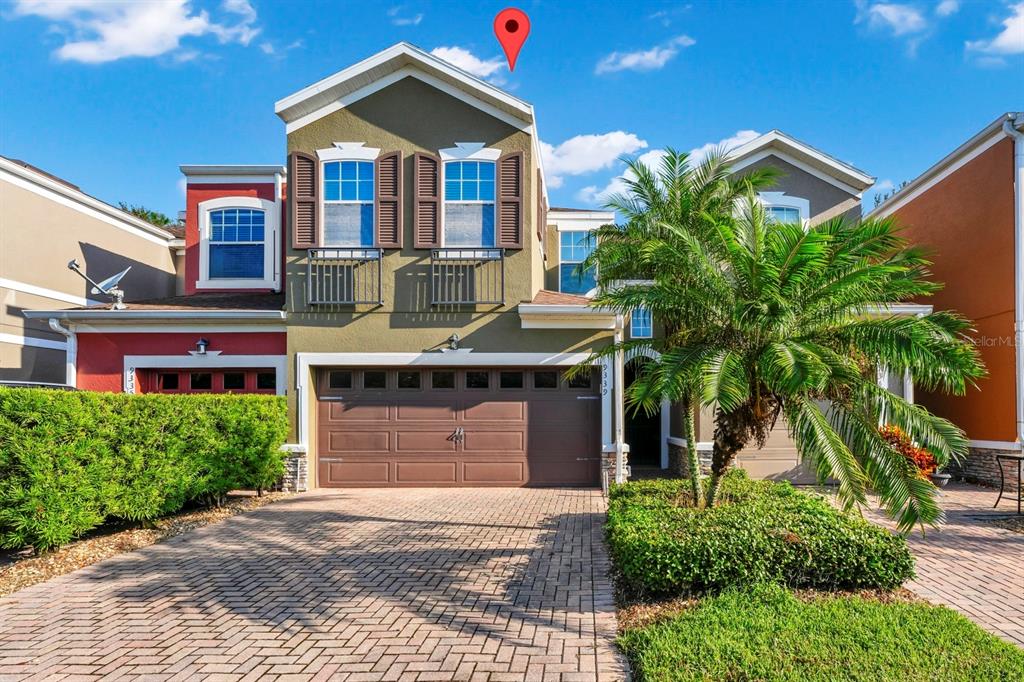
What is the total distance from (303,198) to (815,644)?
36.1 ft

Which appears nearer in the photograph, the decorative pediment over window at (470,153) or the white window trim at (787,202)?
the decorative pediment over window at (470,153)

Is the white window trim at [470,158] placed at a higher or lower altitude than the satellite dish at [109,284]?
higher

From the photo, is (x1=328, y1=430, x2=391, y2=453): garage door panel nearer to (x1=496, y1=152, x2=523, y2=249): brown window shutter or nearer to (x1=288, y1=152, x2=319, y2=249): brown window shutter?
(x1=288, y1=152, x2=319, y2=249): brown window shutter

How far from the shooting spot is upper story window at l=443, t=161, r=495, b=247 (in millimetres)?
12422

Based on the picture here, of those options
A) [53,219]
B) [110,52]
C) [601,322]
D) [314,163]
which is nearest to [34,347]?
[53,219]

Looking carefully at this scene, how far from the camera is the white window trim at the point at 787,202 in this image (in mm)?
14461

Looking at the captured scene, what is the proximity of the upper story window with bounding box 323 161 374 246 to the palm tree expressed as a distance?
6.71 metres

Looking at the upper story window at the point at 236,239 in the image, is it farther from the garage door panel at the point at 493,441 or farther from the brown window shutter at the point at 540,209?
the garage door panel at the point at 493,441

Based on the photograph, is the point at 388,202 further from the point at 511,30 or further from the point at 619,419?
the point at 619,419

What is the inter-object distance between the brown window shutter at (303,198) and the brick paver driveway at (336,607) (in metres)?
5.47

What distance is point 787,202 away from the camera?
14500mm

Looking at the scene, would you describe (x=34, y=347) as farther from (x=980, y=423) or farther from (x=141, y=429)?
(x=980, y=423)
